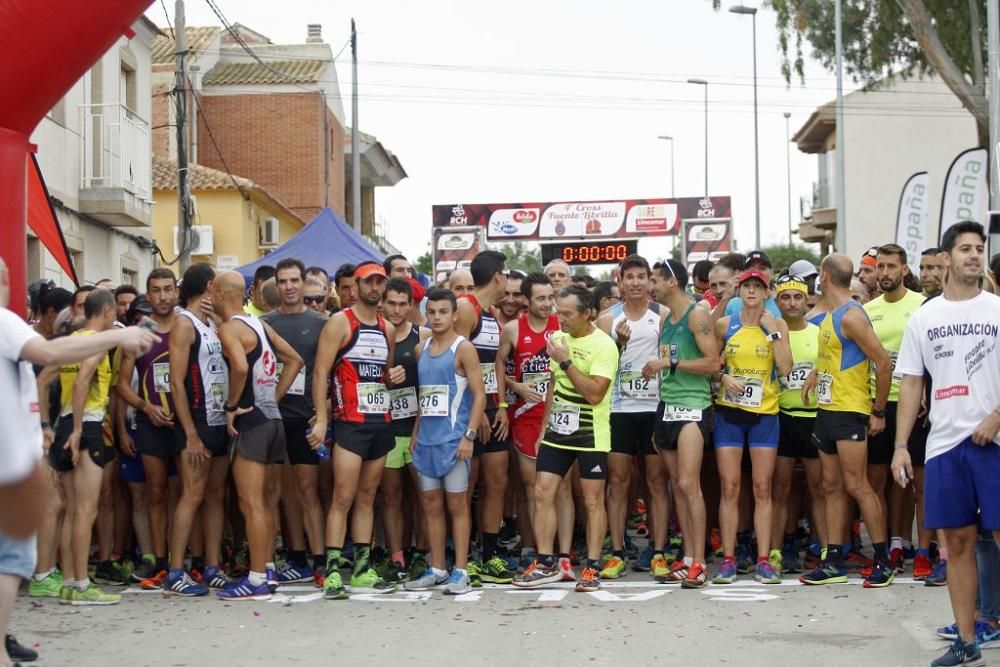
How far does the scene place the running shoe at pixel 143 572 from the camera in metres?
9.78

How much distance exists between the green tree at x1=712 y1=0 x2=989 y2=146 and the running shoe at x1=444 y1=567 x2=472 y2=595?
2065 cm

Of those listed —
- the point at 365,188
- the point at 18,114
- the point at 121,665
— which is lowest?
the point at 121,665

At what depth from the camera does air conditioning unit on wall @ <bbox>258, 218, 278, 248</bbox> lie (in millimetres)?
39875

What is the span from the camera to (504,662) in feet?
23.1

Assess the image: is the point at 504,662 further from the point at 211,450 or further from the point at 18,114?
the point at 18,114

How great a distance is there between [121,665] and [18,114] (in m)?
3.55

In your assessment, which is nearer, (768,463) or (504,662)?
(504,662)

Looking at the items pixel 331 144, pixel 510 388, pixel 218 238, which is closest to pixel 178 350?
pixel 510 388

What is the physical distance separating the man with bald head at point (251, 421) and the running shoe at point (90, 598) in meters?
0.72

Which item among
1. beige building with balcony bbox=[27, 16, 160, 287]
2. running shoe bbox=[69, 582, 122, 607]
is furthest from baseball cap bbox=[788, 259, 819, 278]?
beige building with balcony bbox=[27, 16, 160, 287]

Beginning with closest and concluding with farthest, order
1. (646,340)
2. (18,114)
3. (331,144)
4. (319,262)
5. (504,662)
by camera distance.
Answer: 1. (504,662)
2. (18,114)
3. (646,340)
4. (319,262)
5. (331,144)

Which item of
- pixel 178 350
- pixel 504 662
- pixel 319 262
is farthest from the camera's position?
pixel 319 262

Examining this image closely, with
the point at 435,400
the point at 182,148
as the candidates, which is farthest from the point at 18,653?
the point at 182,148

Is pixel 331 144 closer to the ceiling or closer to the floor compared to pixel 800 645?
closer to the ceiling
